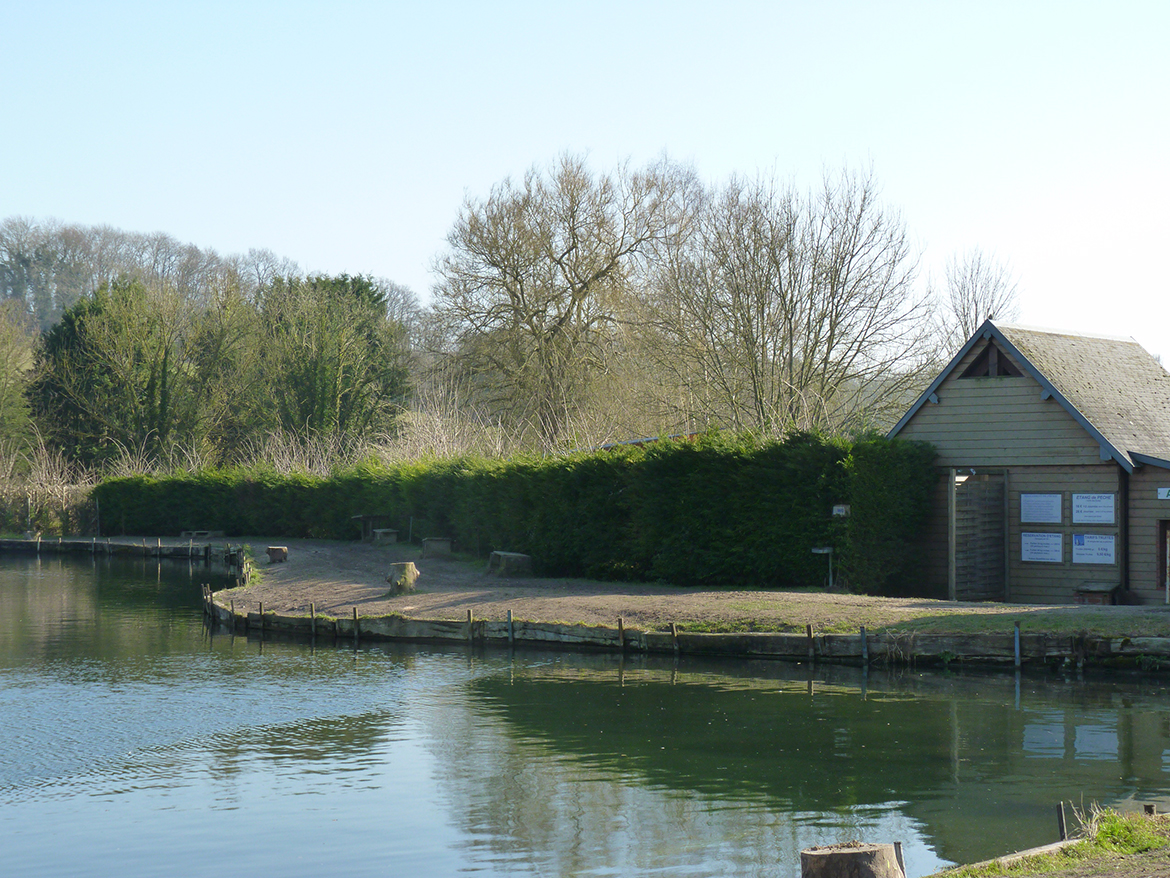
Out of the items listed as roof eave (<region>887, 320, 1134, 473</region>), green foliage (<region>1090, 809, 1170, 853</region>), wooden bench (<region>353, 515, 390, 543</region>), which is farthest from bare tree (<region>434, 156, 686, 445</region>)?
green foliage (<region>1090, 809, 1170, 853</region>)

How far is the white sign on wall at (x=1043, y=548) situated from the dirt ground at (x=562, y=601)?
2887 mm

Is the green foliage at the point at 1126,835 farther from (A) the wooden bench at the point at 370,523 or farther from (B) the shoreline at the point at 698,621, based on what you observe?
(A) the wooden bench at the point at 370,523

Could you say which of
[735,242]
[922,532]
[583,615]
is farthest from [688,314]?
[583,615]

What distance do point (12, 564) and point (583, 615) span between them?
28.3m

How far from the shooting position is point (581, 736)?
13.0 meters

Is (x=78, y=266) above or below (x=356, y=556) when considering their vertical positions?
above

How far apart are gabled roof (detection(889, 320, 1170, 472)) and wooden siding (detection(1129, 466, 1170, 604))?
0.30 metres

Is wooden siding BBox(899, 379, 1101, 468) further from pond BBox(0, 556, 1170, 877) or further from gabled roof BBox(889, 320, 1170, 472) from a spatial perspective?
pond BBox(0, 556, 1170, 877)

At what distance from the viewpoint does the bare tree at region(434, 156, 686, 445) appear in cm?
3928

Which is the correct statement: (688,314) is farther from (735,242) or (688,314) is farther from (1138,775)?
(1138,775)

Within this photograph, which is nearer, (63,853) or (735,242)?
(63,853)

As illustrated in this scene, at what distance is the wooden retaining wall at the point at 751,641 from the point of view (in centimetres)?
1574

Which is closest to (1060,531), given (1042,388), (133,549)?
(1042,388)

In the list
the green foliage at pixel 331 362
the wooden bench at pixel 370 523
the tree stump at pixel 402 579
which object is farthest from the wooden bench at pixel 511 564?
the green foliage at pixel 331 362
